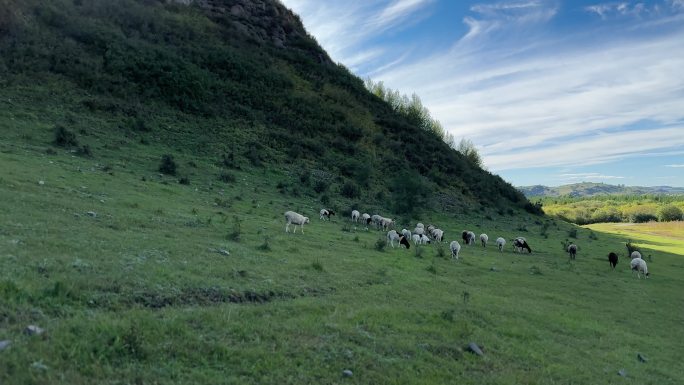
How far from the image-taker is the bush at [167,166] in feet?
104

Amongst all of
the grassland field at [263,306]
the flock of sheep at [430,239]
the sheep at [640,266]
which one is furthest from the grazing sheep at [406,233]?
the sheep at [640,266]

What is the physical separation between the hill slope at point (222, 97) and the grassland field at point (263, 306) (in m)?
17.8

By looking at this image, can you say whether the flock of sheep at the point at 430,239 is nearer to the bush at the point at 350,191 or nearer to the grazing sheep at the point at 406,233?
the grazing sheep at the point at 406,233

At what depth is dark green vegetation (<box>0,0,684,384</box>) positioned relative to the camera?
22.7ft

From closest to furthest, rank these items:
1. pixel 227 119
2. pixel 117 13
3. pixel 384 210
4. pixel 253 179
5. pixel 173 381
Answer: pixel 173 381 < pixel 253 179 < pixel 384 210 < pixel 227 119 < pixel 117 13

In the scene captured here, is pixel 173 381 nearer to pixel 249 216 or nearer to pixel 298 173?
pixel 249 216

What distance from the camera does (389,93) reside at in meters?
94.2

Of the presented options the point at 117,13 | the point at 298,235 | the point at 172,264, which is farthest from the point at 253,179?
the point at 117,13

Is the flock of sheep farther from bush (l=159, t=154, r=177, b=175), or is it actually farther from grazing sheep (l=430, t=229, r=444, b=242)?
bush (l=159, t=154, r=177, b=175)

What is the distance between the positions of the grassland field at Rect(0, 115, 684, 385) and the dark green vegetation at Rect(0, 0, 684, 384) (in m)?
0.06

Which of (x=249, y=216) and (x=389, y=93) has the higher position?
(x=389, y=93)

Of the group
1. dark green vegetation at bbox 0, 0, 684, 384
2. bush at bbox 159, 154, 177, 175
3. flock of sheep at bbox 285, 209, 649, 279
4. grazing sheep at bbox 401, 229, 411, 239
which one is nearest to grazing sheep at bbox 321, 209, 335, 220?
flock of sheep at bbox 285, 209, 649, 279

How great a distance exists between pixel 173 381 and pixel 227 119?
4757cm

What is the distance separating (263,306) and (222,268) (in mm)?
2651
